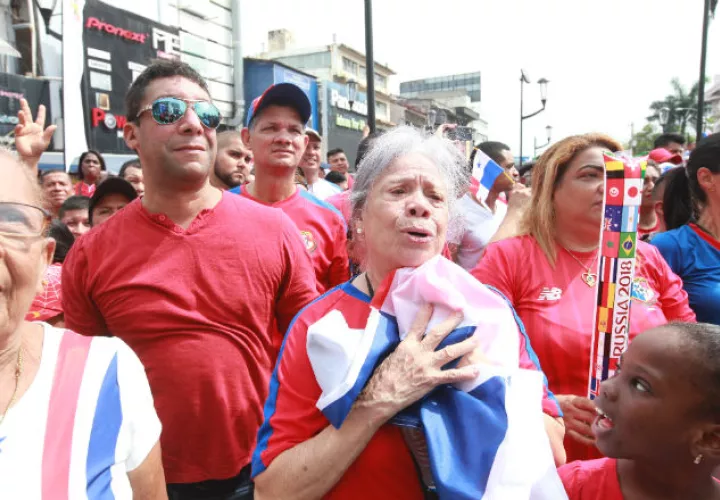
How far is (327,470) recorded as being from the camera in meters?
1.38

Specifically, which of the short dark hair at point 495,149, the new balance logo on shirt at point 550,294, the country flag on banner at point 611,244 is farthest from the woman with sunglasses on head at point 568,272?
the short dark hair at point 495,149

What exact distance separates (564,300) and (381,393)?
1.20 m

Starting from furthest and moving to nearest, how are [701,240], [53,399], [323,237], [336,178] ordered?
[336,178], [323,237], [701,240], [53,399]

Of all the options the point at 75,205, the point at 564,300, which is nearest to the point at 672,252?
the point at 564,300

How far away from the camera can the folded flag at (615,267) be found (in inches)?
67.2

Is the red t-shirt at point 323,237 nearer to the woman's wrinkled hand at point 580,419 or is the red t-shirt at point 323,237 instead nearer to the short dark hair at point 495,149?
the woman's wrinkled hand at point 580,419

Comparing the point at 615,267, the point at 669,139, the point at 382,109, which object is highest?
the point at 382,109

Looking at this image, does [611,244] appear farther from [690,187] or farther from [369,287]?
[690,187]

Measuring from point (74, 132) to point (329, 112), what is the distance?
93.9 feet

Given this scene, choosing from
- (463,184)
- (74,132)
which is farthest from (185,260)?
(74,132)

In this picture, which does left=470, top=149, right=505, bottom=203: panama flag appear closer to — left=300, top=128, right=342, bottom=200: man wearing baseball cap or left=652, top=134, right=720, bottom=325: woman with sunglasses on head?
left=652, top=134, right=720, bottom=325: woman with sunglasses on head

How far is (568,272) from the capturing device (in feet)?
7.73

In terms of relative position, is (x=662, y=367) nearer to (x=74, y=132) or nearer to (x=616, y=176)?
(x=616, y=176)

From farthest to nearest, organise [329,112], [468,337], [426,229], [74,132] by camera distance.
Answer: [329,112] → [74,132] → [426,229] → [468,337]
